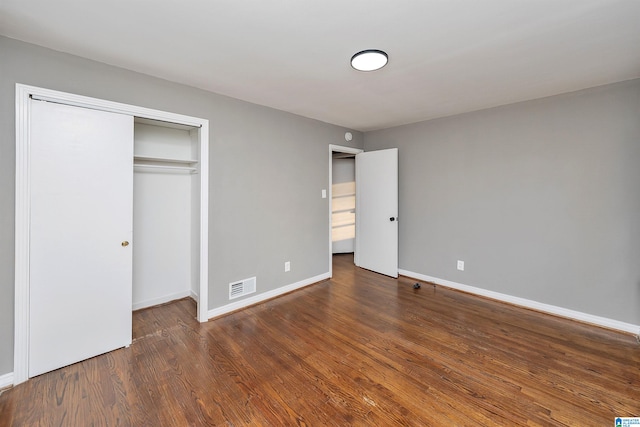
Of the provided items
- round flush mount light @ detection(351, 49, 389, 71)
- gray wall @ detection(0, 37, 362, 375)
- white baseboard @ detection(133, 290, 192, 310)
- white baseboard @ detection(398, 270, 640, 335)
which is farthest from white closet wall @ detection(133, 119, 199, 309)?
white baseboard @ detection(398, 270, 640, 335)

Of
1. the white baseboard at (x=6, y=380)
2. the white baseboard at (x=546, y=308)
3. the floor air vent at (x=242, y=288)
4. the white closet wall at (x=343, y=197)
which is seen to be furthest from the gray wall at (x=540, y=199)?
the white baseboard at (x=6, y=380)

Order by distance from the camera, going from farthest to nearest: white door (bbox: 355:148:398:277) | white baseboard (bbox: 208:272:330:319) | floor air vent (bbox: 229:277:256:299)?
white door (bbox: 355:148:398:277) → floor air vent (bbox: 229:277:256:299) → white baseboard (bbox: 208:272:330:319)

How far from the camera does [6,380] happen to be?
70.9 inches

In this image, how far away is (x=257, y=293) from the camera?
3.21m

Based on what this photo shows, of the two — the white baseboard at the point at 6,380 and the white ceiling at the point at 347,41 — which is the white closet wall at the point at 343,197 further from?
the white baseboard at the point at 6,380

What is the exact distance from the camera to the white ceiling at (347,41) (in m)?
1.53

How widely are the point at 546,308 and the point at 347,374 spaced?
260 centimetres

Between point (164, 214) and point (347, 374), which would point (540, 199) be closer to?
point (347, 374)

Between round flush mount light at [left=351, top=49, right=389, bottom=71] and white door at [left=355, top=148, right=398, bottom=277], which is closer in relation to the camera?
round flush mount light at [left=351, top=49, right=389, bottom=71]

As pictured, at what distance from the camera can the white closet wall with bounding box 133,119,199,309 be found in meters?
2.90

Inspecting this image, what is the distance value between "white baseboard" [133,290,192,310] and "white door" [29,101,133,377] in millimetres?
792

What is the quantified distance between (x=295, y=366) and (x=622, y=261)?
131 inches

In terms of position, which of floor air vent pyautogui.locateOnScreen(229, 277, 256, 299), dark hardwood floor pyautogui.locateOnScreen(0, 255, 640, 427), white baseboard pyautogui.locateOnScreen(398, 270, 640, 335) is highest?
floor air vent pyautogui.locateOnScreen(229, 277, 256, 299)

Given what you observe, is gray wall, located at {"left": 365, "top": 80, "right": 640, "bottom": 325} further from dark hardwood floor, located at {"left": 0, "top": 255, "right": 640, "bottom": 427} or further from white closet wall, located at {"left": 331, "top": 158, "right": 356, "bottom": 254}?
white closet wall, located at {"left": 331, "top": 158, "right": 356, "bottom": 254}
